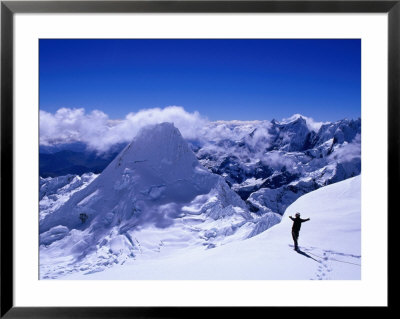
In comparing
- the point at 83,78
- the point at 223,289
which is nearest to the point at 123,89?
the point at 83,78

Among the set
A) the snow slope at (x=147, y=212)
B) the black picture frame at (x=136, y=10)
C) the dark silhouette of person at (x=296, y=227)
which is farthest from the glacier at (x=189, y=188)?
the black picture frame at (x=136, y=10)

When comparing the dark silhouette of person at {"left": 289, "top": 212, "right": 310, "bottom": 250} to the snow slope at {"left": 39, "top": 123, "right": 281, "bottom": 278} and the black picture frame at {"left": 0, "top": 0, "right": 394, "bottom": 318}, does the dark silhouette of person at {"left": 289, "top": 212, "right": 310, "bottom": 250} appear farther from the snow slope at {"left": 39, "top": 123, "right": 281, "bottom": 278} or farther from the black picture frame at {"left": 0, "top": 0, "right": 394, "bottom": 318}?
the black picture frame at {"left": 0, "top": 0, "right": 394, "bottom": 318}

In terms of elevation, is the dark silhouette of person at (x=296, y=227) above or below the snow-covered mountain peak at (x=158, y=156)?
below

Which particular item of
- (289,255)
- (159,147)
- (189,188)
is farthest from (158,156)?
(289,255)

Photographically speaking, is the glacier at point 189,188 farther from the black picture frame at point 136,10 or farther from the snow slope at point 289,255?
the black picture frame at point 136,10

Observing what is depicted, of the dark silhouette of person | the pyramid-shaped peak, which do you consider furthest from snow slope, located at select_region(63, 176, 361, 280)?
the pyramid-shaped peak

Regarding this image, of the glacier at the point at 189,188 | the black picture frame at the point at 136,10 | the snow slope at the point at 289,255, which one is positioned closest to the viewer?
the black picture frame at the point at 136,10
